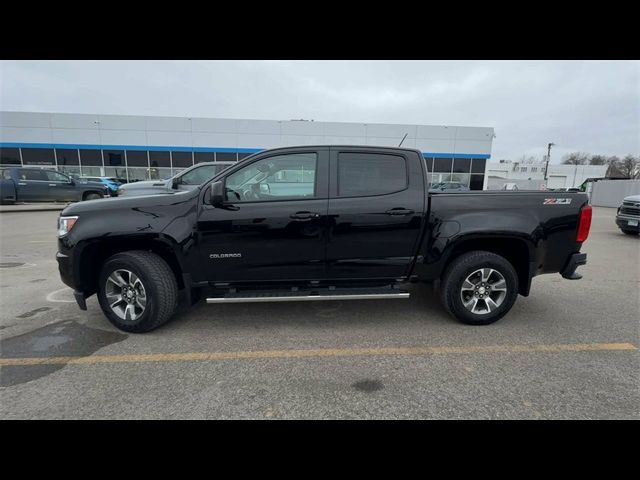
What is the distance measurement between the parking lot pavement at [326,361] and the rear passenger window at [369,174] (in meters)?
1.56

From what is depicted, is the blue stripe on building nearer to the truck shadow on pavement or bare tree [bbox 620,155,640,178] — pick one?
the truck shadow on pavement

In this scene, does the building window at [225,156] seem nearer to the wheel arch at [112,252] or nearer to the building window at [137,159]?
the building window at [137,159]

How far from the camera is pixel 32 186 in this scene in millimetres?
14047

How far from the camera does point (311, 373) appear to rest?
9.21 feet

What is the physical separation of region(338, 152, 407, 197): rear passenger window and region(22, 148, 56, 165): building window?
30.9 metres

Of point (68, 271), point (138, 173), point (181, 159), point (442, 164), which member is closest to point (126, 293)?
point (68, 271)

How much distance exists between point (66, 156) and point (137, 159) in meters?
5.45

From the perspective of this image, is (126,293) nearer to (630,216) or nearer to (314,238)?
(314,238)

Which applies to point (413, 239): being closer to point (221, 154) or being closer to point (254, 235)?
point (254, 235)

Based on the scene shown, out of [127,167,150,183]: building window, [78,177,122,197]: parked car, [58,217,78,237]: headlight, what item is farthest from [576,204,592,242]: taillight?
[127,167,150,183]: building window

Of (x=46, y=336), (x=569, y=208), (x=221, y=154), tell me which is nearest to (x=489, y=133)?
(x=221, y=154)

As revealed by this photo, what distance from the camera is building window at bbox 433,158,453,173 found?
26.8 m

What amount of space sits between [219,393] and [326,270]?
5.39ft

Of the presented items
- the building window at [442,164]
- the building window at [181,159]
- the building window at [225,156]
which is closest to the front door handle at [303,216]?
the building window at [225,156]
